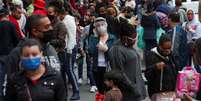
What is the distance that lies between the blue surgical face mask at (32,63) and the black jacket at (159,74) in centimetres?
298

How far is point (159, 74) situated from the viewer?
24.8ft

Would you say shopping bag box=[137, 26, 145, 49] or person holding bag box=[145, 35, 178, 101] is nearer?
person holding bag box=[145, 35, 178, 101]

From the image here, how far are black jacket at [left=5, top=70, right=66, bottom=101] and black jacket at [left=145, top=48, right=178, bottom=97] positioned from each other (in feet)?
9.23

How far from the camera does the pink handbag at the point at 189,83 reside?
5.18 meters

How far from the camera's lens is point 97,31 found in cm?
953

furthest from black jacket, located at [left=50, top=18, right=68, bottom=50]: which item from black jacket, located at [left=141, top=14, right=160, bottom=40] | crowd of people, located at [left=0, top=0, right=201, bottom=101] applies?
black jacket, located at [left=141, top=14, right=160, bottom=40]

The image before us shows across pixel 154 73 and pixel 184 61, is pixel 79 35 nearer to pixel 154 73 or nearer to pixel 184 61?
pixel 184 61

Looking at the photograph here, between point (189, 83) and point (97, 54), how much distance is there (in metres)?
4.14

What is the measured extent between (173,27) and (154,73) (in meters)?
3.19

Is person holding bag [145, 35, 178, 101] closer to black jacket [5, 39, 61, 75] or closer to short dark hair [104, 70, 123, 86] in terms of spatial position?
short dark hair [104, 70, 123, 86]

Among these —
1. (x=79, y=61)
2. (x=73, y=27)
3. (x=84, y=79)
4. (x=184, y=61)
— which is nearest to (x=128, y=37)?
(x=73, y=27)

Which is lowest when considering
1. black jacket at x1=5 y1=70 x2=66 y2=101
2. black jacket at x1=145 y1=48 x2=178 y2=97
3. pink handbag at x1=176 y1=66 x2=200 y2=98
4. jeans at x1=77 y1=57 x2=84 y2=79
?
jeans at x1=77 y1=57 x2=84 y2=79

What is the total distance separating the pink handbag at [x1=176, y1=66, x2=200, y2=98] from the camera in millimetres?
5180

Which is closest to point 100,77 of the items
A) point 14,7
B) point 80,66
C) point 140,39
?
point 80,66
